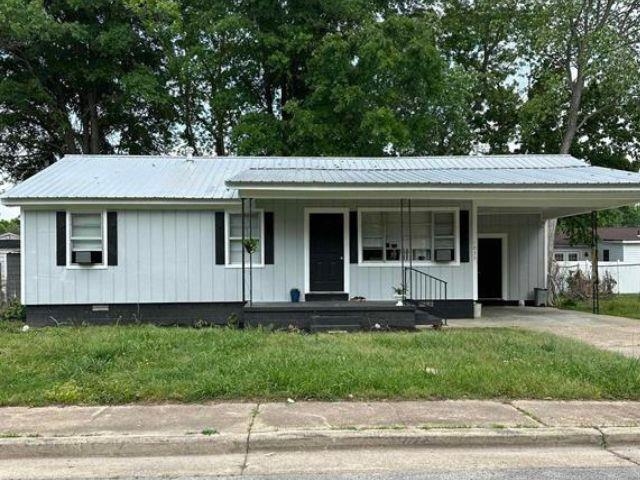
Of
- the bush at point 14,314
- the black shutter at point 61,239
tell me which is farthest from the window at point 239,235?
the bush at point 14,314

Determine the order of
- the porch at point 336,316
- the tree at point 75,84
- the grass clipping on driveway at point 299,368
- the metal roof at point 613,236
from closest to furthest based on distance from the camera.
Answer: the grass clipping on driveway at point 299,368
the porch at point 336,316
the tree at point 75,84
the metal roof at point 613,236

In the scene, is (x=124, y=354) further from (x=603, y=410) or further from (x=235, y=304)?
(x=603, y=410)

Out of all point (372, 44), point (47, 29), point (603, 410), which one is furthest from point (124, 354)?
point (47, 29)

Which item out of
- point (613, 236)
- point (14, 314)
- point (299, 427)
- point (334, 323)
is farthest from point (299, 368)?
point (613, 236)

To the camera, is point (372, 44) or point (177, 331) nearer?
point (177, 331)

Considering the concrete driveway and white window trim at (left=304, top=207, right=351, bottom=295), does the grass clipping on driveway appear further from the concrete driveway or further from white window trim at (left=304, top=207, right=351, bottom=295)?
white window trim at (left=304, top=207, right=351, bottom=295)

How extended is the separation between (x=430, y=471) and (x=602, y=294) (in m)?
20.3

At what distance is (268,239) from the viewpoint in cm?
1312

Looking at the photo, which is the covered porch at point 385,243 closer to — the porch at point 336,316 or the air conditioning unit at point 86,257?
the porch at point 336,316

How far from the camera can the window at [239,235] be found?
42.7 feet

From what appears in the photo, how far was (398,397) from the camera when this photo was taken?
6.28 m

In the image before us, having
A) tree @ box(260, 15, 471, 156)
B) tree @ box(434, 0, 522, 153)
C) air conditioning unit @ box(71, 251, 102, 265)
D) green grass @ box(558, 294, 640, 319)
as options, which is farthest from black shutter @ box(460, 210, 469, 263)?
tree @ box(434, 0, 522, 153)

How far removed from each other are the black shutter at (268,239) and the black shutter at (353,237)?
6.03ft

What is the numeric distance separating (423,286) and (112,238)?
721 centimetres
